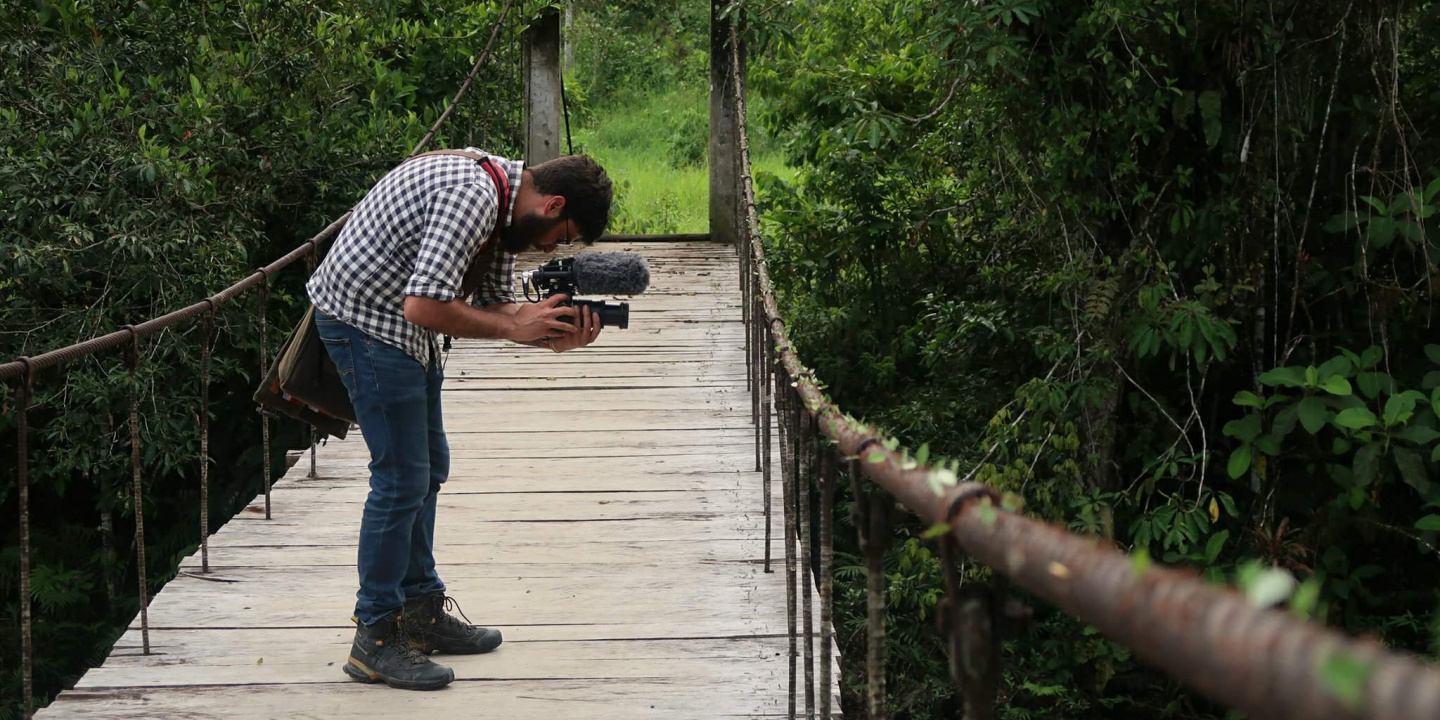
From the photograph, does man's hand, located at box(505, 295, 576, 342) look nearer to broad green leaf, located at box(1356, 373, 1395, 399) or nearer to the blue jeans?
the blue jeans

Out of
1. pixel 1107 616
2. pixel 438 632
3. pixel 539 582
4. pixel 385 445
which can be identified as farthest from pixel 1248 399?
pixel 1107 616

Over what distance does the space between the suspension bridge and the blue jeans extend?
0.23 metres

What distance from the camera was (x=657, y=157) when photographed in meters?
14.9

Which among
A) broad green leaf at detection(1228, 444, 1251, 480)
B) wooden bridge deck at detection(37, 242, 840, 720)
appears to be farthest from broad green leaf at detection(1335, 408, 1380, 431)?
wooden bridge deck at detection(37, 242, 840, 720)

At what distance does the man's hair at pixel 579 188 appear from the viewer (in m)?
2.74

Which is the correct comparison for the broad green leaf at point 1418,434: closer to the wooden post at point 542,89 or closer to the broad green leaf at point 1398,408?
the broad green leaf at point 1398,408

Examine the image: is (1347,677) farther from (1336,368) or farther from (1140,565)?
(1336,368)

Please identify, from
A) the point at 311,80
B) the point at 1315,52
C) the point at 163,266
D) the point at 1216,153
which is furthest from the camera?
the point at 311,80

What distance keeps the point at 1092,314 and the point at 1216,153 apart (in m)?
0.82

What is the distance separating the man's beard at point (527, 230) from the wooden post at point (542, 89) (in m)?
5.55

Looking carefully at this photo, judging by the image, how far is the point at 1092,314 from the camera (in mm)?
4656

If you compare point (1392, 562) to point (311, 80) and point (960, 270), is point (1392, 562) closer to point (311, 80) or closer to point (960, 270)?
point (960, 270)

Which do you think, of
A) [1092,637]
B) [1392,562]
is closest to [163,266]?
[1092,637]

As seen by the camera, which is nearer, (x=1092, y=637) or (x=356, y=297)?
(x=356, y=297)
